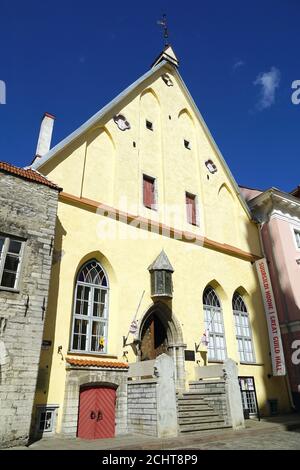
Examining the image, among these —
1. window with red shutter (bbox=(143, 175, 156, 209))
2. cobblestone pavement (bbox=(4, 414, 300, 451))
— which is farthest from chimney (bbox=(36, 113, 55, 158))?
cobblestone pavement (bbox=(4, 414, 300, 451))

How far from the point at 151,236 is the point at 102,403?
6.21 m

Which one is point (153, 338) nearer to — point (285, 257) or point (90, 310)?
point (90, 310)

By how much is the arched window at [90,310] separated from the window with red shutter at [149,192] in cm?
384

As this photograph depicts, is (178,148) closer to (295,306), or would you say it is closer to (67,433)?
(295,306)

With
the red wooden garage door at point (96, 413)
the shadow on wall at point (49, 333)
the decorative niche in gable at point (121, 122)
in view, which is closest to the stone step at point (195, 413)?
the red wooden garage door at point (96, 413)

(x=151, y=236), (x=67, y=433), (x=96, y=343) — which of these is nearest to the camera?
(x=67, y=433)

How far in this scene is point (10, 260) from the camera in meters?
8.98

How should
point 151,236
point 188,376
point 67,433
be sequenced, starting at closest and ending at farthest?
1. point 67,433
2. point 188,376
3. point 151,236

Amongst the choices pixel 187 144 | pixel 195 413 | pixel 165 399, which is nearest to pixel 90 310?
pixel 165 399

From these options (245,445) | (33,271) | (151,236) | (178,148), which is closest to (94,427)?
(245,445)

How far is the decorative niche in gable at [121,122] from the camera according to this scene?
1475 cm

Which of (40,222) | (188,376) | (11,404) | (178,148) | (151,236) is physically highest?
(178,148)

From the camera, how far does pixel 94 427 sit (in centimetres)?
959

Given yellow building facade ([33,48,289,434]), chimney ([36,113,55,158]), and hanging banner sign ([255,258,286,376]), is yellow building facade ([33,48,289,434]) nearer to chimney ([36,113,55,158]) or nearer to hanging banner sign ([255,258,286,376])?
hanging banner sign ([255,258,286,376])
